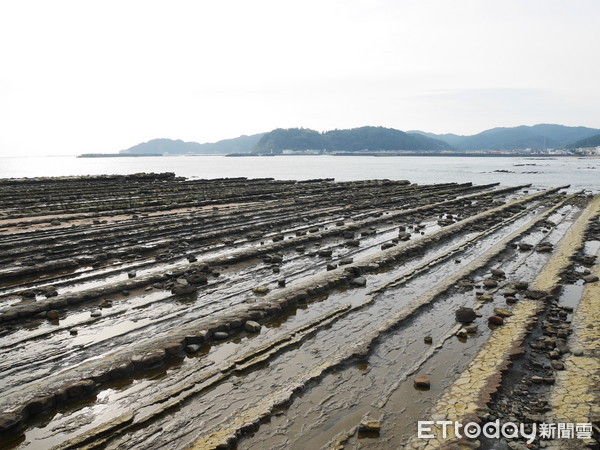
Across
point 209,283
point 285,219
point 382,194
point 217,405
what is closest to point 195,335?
point 217,405

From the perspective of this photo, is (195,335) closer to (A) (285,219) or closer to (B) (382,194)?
(A) (285,219)

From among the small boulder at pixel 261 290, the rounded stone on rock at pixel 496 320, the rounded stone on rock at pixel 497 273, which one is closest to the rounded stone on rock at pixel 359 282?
the small boulder at pixel 261 290

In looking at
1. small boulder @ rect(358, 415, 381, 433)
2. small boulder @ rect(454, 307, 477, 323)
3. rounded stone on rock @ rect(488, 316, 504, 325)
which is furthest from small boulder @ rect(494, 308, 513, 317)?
small boulder @ rect(358, 415, 381, 433)

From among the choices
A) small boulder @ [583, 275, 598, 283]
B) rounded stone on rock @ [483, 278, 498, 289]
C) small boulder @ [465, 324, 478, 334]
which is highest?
small boulder @ [583, 275, 598, 283]

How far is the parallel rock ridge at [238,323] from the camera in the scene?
8.34 metres

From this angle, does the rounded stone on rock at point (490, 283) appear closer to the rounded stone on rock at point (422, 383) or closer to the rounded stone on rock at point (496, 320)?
the rounded stone on rock at point (496, 320)

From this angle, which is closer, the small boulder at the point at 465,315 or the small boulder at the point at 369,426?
the small boulder at the point at 369,426

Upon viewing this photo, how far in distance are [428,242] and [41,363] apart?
20.8m

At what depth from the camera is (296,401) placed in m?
8.95

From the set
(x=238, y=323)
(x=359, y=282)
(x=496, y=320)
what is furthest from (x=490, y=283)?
(x=238, y=323)

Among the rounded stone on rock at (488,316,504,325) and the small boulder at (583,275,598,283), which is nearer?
the rounded stone on rock at (488,316,504,325)

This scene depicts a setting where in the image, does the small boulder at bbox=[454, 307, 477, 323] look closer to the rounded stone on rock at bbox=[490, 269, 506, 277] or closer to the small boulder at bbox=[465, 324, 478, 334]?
the small boulder at bbox=[465, 324, 478, 334]

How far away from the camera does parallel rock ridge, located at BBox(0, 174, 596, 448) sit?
834 cm

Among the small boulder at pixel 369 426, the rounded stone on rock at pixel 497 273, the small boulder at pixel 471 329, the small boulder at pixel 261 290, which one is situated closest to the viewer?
the small boulder at pixel 369 426
